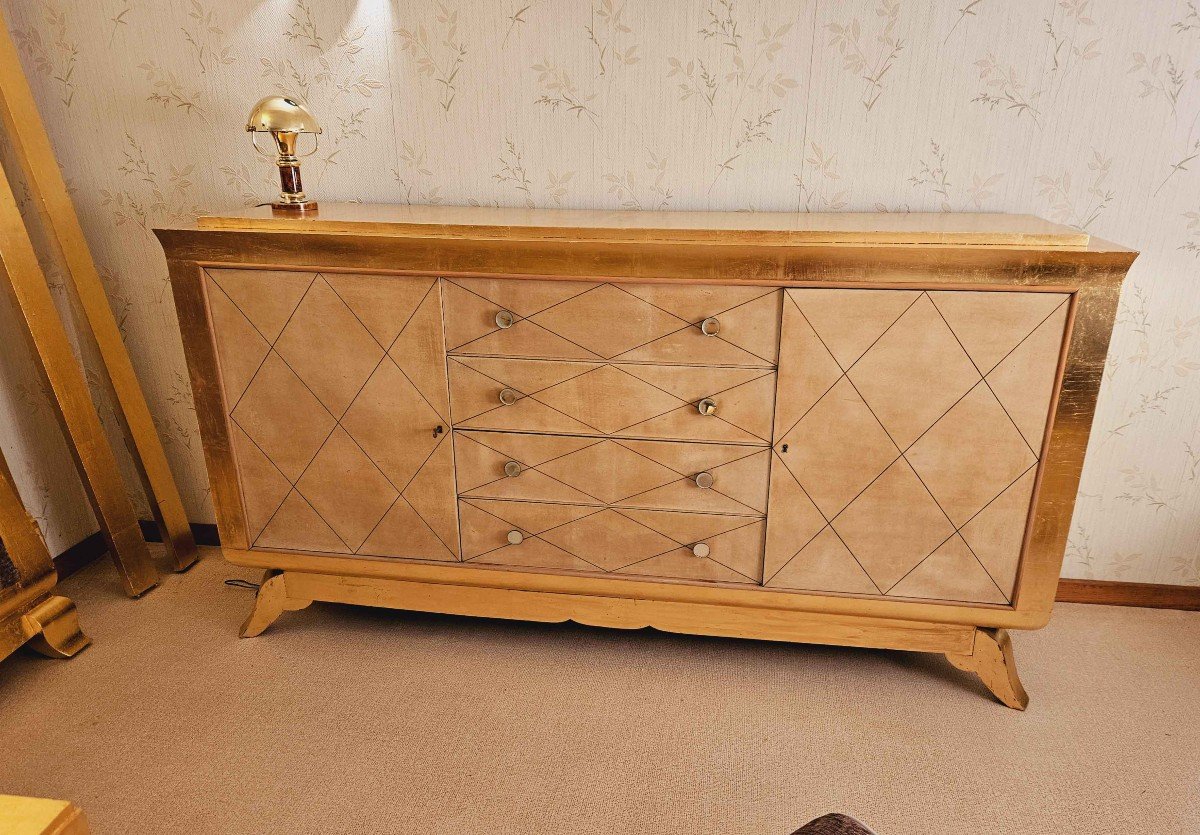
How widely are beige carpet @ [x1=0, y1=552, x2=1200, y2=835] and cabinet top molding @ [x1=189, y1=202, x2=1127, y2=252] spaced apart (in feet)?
3.14

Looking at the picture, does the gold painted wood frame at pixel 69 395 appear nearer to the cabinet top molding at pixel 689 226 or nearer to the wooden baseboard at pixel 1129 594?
the cabinet top molding at pixel 689 226

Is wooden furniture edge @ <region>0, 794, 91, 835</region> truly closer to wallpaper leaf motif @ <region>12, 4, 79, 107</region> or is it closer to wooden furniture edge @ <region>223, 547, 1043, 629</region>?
wooden furniture edge @ <region>223, 547, 1043, 629</region>

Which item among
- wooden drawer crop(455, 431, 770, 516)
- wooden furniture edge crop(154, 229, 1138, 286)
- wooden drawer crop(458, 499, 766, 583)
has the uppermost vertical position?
wooden furniture edge crop(154, 229, 1138, 286)

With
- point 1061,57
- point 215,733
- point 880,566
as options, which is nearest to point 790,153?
point 1061,57

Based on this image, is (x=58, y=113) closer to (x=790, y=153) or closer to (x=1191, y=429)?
(x=790, y=153)

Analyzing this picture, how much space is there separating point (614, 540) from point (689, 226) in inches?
26.4

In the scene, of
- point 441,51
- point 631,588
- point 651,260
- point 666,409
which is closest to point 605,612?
point 631,588

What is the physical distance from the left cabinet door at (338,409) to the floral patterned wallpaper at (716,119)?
0.49 metres

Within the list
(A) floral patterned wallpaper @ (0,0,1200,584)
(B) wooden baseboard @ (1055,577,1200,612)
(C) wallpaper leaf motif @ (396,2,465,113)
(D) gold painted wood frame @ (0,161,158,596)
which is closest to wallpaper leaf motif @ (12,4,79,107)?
(A) floral patterned wallpaper @ (0,0,1200,584)

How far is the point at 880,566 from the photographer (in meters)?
1.61

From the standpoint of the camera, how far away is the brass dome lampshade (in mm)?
1684

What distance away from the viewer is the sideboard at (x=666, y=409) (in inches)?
57.3

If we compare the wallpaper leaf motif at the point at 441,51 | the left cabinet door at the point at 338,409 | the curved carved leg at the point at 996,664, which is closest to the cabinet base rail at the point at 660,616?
the curved carved leg at the point at 996,664

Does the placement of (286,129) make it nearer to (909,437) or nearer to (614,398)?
(614,398)
